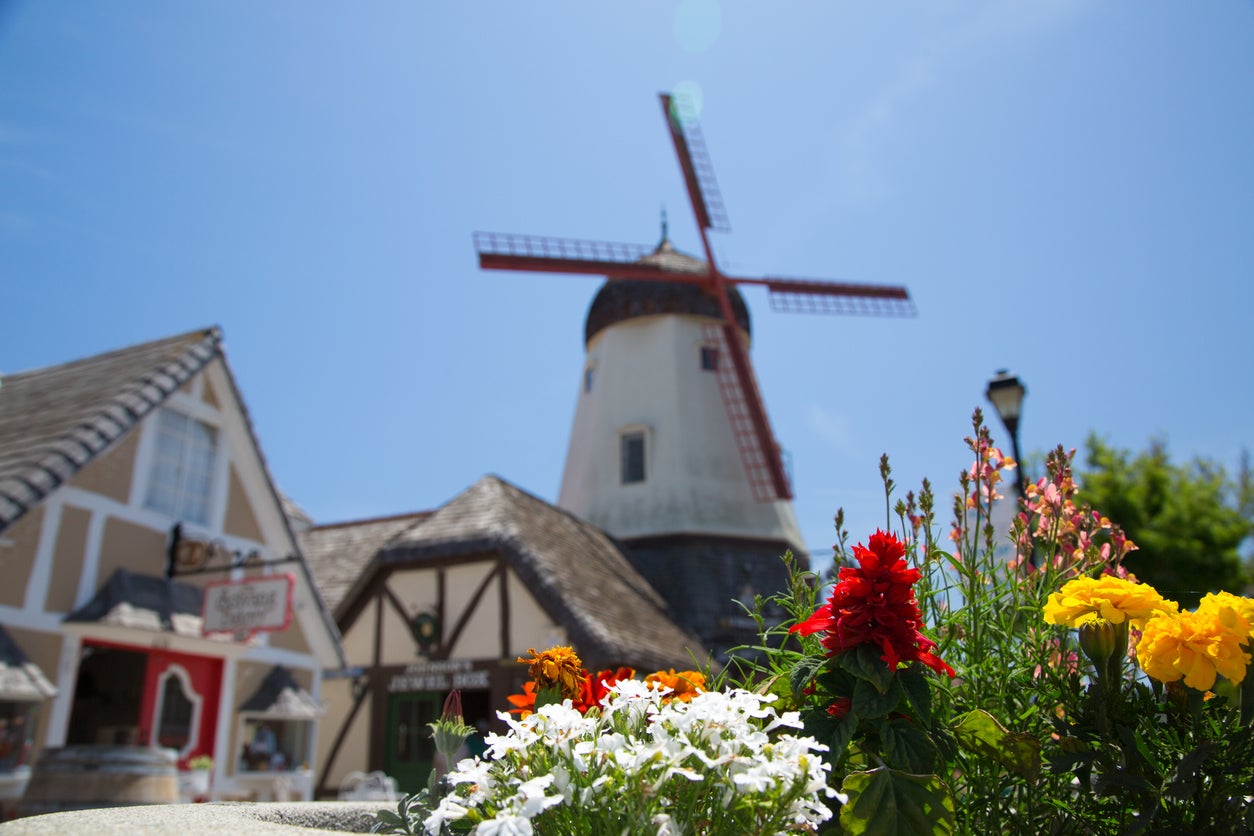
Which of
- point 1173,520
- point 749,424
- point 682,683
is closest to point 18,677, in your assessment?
point 682,683

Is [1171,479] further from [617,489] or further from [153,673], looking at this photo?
[153,673]

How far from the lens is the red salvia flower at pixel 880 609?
67.6 inches

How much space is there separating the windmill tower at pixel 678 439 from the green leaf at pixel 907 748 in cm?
1407

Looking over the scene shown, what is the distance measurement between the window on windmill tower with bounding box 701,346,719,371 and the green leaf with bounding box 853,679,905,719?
54.5 ft

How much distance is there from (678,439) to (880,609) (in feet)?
51.1

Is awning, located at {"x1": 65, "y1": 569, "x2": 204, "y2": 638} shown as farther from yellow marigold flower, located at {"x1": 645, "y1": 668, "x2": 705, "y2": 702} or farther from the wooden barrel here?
yellow marigold flower, located at {"x1": 645, "y1": 668, "x2": 705, "y2": 702}

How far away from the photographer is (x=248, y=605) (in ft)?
27.8

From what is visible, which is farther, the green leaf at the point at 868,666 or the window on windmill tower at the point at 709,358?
the window on windmill tower at the point at 709,358

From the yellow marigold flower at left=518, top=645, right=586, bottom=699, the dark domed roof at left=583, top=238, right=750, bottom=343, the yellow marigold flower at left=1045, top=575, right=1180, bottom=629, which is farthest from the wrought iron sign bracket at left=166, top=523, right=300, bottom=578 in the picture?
the dark domed roof at left=583, top=238, right=750, bottom=343

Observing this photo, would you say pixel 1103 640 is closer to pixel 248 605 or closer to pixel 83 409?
pixel 248 605

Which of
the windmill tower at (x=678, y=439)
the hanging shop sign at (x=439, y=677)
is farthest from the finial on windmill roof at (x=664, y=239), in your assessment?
the hanging shop sign at (x=439, y=677)

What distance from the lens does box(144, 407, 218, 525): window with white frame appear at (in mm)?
9281

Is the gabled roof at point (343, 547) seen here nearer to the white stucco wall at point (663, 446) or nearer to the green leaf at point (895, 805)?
the white stucco wall at point (663, 446)

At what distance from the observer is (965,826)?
1849 mm
